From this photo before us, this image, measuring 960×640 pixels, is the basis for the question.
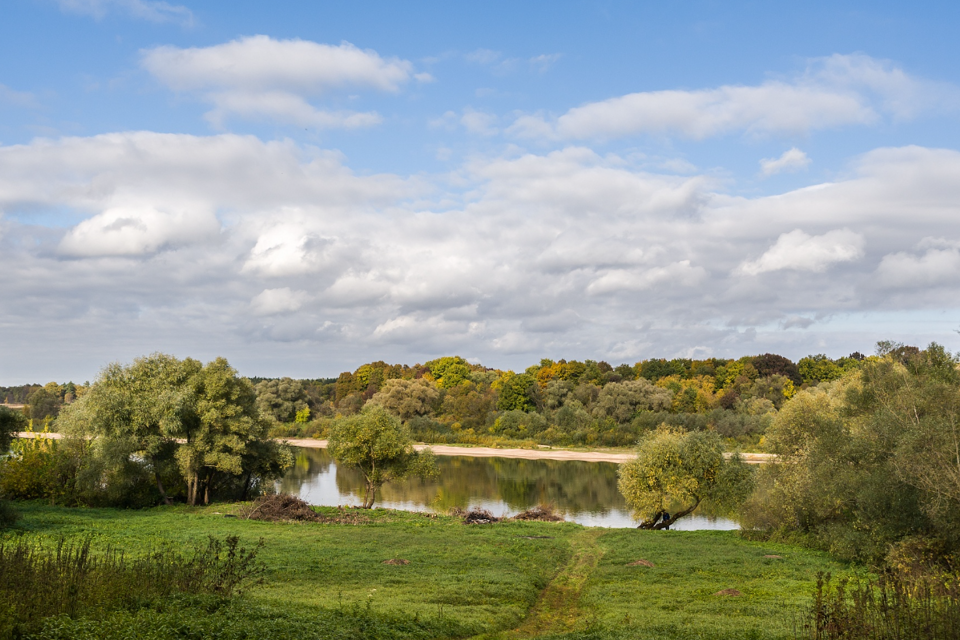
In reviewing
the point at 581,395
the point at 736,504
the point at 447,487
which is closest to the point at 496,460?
the point at 447,487

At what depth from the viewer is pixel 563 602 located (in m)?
19.1

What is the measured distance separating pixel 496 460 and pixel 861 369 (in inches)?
2378

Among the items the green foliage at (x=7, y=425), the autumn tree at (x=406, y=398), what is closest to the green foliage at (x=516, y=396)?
the autumn tree at (x=406, y=398)

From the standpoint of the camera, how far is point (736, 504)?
37.2 m

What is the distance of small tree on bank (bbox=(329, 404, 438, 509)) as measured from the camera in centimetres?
4303

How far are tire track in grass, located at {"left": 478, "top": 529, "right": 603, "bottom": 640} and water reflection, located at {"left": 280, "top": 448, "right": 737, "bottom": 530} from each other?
60.4ft

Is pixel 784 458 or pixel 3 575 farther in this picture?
pixel 784 458

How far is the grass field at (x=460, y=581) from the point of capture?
1211 centimetres

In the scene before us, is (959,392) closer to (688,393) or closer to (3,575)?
(3,575)

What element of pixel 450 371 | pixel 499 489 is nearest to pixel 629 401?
pixel 499 489

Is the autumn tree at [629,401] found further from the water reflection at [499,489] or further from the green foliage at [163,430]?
the green foliage at [163,430]

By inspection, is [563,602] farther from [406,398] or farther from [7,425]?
[406,398]

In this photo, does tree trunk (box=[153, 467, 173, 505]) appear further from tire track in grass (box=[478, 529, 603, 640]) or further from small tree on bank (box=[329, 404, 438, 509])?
tire track in grass (box=[478, 529, 603, 640])

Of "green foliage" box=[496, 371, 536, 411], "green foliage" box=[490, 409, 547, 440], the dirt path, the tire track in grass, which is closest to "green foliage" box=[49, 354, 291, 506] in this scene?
the tire track in grass
